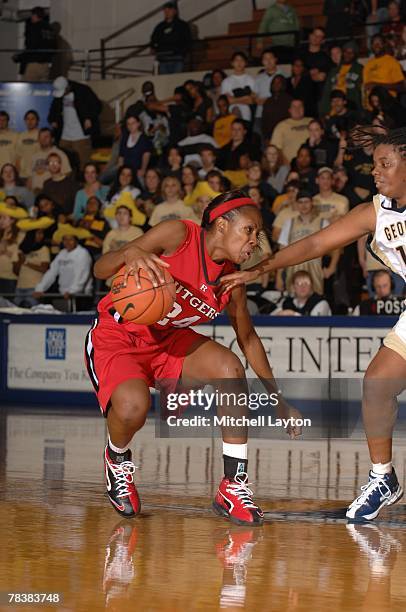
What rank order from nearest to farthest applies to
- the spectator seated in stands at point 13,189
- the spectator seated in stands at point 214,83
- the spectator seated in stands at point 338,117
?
the spectator seated in stands at point 338,117
the spectator seated in stands at point 13,189
the spectator seated in stands at point 214,83

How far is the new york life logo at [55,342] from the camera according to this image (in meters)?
14.9

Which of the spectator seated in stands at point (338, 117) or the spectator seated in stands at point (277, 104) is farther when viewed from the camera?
the spectator seated in stands at point (277, 104)

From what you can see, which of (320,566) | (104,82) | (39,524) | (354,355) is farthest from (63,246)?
(320,566)

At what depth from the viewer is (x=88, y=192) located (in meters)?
17.2

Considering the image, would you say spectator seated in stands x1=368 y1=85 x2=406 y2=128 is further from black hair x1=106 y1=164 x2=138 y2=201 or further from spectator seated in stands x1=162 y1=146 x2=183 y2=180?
black hair x1=106 y1=164 x2=138 y2=201

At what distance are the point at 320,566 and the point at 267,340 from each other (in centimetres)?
899

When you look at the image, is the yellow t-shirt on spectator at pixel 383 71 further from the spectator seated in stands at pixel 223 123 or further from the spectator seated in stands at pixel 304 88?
the spectator seated in stands at pixel 223 123

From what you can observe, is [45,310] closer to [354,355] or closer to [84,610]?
[354,355]

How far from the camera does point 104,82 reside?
837 inches

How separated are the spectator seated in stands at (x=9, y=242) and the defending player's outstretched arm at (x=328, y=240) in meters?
10.7

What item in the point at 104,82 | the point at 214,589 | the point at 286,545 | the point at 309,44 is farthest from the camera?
the point at 104,82

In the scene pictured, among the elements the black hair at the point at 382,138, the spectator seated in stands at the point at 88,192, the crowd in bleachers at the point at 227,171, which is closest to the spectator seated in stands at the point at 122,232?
the crowd in bleachers at the point at 227,171

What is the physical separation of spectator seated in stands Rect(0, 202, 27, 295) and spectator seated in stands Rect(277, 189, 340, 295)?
168 inches

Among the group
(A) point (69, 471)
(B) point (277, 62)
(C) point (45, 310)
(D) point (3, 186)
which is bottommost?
(A) point (69, 471)
